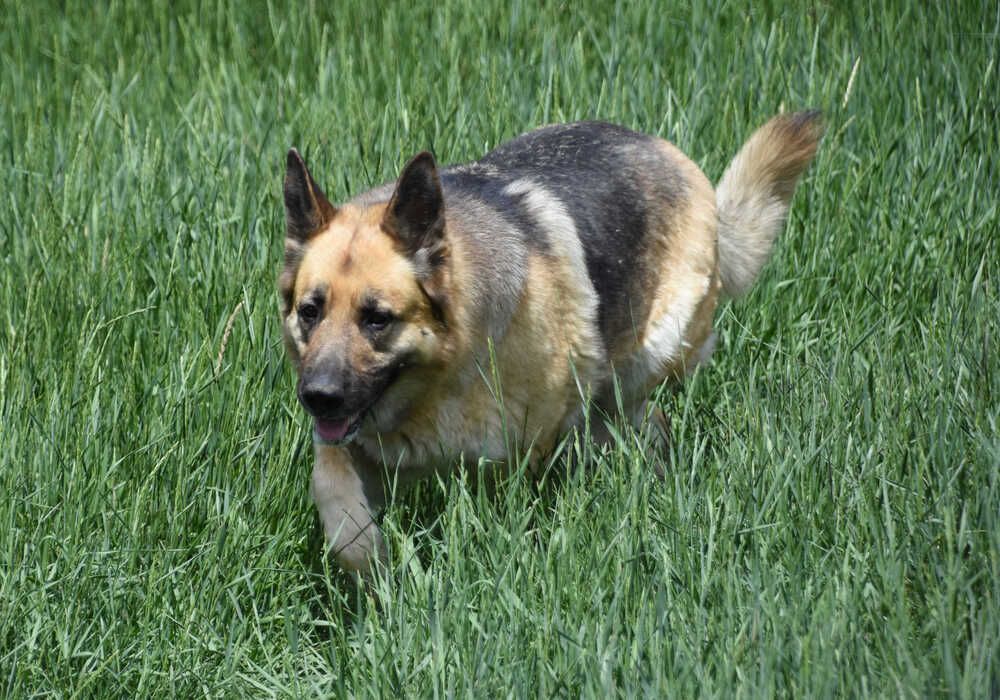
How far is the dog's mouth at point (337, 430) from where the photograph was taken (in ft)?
10.6

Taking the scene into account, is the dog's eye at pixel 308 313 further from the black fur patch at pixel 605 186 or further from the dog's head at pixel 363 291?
the black fur patch at pixel 605 186

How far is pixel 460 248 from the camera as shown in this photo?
11.4 feet

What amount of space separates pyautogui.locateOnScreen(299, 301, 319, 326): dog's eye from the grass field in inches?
15.8

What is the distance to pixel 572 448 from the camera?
3910 millimetres

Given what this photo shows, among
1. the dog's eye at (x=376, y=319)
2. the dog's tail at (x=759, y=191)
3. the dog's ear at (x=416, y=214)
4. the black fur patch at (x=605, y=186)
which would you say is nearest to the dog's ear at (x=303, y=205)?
the dog's ear at (x=416, y=214)

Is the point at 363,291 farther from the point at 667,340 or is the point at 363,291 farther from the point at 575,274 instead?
the point at 667,340

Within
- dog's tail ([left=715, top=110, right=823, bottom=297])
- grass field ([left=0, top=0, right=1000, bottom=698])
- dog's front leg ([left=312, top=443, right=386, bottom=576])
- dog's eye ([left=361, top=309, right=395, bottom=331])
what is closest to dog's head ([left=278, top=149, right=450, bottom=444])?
dog's eye ([left=361, top=309, right=395, bottom=331])

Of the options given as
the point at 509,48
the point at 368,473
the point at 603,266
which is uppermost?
the point at 509,48

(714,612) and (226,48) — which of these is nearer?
(714,612)

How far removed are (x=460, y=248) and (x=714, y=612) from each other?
1.44 meters

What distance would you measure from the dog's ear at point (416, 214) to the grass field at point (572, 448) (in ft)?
2.30

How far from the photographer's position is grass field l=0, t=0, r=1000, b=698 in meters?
2.58

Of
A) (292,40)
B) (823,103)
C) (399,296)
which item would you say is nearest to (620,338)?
(399,296)

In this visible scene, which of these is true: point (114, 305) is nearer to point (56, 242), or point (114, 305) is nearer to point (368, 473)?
point (56, 242)
